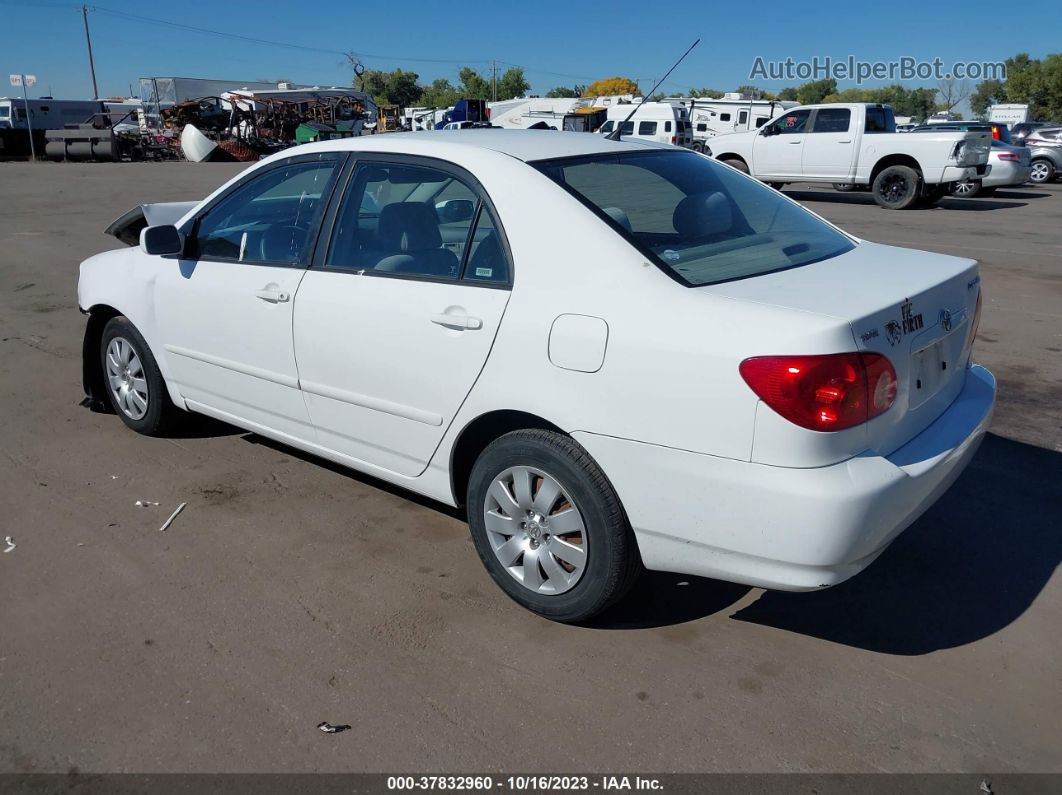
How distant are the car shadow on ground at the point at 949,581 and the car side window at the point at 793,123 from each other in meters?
16.0

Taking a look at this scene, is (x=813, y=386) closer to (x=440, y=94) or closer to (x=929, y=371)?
(x=929, y=371)

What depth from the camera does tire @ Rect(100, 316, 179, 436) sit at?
188 inches

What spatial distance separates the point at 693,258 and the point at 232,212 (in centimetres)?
238

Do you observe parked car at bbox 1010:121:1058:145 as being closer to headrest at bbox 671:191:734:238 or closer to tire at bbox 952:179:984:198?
tire at bbox 952:179:984:198

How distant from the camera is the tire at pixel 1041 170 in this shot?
81.5 ft

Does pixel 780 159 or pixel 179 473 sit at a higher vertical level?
pixel 780 159

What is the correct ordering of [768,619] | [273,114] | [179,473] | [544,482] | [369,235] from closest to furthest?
[544,482]
[768,619]
[369,235]
[179,473]
[273,114]

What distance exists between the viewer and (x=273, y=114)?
128ft

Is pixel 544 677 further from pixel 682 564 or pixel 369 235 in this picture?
pixel 369 235

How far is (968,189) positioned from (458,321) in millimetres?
19477

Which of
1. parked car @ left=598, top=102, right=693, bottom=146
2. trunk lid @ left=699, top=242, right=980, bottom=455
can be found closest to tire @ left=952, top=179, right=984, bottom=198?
parked car @ left=598, top=102, right=693, bottom=146

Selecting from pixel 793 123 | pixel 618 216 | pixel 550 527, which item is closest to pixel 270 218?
pixel 618 216

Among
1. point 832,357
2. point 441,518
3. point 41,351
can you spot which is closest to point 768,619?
point 832,357

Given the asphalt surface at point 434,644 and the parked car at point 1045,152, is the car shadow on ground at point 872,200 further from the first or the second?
the asphalt surface at point 434,644
